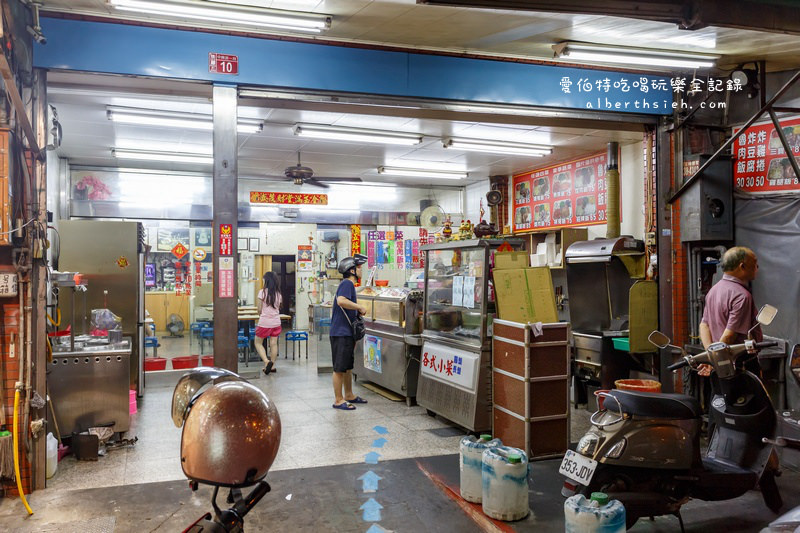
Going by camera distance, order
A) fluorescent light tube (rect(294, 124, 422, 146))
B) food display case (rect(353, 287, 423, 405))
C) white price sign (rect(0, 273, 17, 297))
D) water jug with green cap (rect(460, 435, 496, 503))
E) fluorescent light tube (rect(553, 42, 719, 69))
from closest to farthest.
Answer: water jug with green cap (rect(460, 435, 496, 503)) → white price sign (rect(0, 273, 17, 297)) → fluorescent light tube (rect(553, 42, 719, 69)) → food display case (rect(353, 287, 423, 405)) → fluorescent light tube (rect(294, 124, 422, 146))

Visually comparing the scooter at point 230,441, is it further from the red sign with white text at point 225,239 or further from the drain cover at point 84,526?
the red sign with white text at point 225,239

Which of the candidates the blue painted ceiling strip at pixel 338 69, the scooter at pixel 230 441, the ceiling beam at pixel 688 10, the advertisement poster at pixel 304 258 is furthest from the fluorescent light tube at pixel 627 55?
the advertisement poster at pixel 304 258

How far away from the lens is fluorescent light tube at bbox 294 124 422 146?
7.75m

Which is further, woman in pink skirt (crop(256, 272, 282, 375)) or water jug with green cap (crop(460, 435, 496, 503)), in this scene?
woman in pink skirt (crop(256, 272, 282, 375))

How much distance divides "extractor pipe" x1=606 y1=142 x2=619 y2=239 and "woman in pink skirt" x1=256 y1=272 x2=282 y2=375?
5288 millimetres

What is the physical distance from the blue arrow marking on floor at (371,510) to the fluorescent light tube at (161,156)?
6.45 meters

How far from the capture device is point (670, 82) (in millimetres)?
6559

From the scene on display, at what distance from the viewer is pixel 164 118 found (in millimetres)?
7016

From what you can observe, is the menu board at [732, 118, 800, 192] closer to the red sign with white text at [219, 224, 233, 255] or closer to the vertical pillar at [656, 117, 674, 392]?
the vertical pillar at [656, 117, 674, 392]

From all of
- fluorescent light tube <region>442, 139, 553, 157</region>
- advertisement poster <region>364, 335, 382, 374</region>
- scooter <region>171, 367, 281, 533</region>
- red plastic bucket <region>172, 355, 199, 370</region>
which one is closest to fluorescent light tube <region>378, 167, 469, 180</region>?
fluorescent light tube <region>442, 139, 553, 157</region>

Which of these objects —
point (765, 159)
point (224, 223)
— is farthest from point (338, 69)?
point (765, 159)

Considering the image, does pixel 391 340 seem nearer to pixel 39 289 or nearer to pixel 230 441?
pixel 39 289

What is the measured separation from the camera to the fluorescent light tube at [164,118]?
687cm

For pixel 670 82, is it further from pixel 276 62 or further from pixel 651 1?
pixel 276 62
